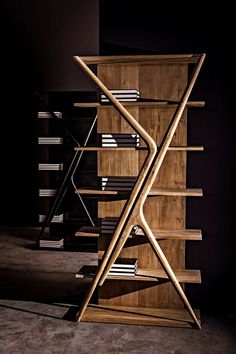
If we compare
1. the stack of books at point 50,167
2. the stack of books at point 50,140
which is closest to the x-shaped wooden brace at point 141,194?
the stack of books at point 50,140

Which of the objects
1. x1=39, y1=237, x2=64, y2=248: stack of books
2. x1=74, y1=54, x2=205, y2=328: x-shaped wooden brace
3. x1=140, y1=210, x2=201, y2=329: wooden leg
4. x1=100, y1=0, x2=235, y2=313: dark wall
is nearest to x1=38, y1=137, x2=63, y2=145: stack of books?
x1=39, y1=237, x2=64, y2=248: stack of books

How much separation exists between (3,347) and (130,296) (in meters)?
1.12

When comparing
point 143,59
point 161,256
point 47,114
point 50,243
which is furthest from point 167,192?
point 50,243

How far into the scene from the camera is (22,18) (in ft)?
24.2

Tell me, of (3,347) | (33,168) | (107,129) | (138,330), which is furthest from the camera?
(33,168)

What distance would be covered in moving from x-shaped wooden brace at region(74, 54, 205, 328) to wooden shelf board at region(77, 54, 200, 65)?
0.29 feet

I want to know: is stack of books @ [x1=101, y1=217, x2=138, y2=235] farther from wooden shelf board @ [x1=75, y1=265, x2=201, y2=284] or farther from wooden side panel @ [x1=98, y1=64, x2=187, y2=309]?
wooden shelf board @ [x1=75, y1=265, x2=201, y2=284]

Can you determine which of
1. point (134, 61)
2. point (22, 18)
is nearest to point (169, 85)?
point (134, 61)

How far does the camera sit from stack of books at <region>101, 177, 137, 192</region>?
381 cm

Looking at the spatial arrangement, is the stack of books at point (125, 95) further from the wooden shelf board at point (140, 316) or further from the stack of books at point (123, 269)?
the wooden shelf board at point (140, 316)

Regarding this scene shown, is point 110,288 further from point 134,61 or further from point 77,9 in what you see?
point 77,9

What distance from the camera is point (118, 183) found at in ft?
12.6

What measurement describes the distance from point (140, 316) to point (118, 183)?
103 centimetres

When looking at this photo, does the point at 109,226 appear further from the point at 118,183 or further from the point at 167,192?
the point at 167,192
